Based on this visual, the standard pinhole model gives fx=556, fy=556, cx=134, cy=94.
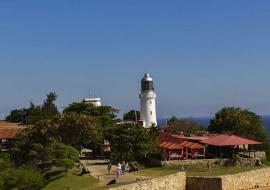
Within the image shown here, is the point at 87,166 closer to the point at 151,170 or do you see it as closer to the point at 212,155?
the point at 151,170

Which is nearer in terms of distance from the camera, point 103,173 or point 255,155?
point 103,173

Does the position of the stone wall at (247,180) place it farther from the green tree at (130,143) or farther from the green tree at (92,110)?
the green tree at (92,110)

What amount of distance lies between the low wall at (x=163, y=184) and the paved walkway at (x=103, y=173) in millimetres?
2910

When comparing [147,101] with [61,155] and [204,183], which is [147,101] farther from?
[204,183]

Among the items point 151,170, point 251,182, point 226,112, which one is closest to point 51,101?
point 226,112

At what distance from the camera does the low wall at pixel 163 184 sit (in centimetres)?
2833

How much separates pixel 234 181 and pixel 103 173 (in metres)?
10.5

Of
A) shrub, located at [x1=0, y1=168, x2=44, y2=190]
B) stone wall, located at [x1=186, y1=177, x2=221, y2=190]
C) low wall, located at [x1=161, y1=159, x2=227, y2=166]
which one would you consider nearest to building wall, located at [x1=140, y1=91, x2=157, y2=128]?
low wall, located at [x1=161, y1=159, x2=227, y2=166]

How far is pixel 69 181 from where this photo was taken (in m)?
37.8

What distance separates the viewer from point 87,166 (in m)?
44.1

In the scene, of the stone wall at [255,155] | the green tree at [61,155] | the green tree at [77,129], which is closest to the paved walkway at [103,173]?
the green tree at [61,155]

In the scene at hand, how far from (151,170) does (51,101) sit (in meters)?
40.3

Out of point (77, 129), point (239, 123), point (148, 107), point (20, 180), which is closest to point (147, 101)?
point (148, 107)

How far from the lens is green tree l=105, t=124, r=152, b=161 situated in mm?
45656
